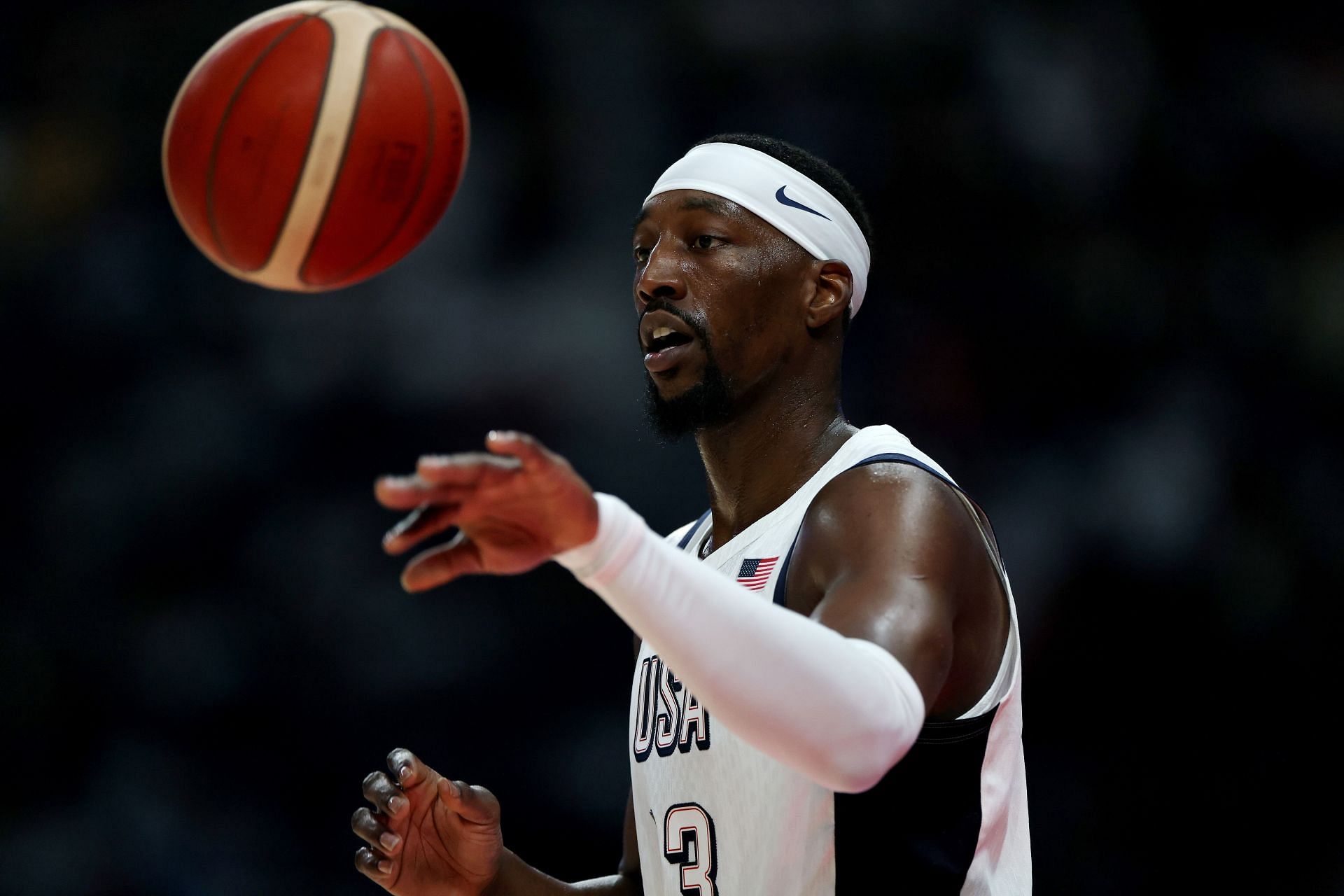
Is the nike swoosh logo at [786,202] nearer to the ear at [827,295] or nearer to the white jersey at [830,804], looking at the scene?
the ear at [827,295]

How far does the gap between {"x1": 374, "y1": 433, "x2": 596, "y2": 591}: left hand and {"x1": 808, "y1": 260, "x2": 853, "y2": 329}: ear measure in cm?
148

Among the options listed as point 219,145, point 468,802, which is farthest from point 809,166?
point 468,802

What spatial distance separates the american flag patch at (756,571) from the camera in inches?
110

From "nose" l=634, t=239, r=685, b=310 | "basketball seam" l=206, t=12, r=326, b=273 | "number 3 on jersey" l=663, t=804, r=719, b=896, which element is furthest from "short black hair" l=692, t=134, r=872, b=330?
"number 3 on jersey" l=663, t=804, r=719, b=896

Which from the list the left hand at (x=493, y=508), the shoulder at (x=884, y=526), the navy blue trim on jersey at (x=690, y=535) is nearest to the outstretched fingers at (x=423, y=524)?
the left hand at (x=493, y=508)

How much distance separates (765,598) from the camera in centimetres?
275

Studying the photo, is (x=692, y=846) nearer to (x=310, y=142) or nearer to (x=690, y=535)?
(x=690, y=535)

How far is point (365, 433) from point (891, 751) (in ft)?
13.5

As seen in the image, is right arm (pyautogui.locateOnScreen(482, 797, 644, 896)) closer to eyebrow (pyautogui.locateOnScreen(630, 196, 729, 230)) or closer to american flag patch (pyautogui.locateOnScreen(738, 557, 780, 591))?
american flag patch (pyautogui.locateOnScreen(738, 557, 780, 591))

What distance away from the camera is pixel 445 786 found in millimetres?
2951

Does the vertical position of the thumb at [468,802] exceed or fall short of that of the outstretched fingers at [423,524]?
it falls short

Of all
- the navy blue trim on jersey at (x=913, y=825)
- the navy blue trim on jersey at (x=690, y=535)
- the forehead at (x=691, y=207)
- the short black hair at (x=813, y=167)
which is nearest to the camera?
the navy blue trim on jersey at (x=913, y=825)

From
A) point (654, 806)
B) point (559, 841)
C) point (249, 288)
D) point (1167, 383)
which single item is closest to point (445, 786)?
point (654, 806)

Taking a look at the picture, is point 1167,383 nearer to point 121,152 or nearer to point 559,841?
point 559,841
